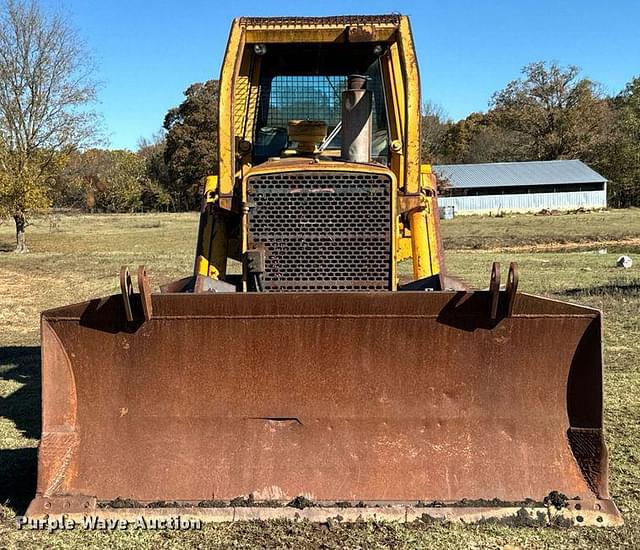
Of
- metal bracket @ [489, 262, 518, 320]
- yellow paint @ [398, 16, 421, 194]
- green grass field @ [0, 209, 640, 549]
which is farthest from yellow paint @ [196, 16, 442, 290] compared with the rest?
green grass field @ [0, 209, 640, 549]

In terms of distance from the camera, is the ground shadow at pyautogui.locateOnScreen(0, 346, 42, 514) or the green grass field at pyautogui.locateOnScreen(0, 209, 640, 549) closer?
the green grass field at pyautogui.locateOnScreen(0, 209, 640, 549)

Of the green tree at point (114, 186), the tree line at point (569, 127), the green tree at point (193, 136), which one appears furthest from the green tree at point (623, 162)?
the green tree at point (114, 186)

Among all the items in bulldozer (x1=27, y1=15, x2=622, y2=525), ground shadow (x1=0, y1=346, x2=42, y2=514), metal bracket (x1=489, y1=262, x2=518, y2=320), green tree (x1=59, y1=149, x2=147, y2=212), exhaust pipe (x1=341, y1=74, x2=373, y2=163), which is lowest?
ground shadow (x1=0, y1=346, x2=42, y2=514)

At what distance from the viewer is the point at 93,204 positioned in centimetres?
6869

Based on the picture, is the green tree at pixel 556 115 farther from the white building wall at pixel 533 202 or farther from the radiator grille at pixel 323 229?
the radiator grille at pixel 323 229

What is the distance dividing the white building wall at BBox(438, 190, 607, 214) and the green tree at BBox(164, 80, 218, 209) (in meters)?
18.6

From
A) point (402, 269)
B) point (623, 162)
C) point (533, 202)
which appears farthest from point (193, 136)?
point (402, 269)

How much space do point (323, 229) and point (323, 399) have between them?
110 cm

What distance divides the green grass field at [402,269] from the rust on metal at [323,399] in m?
0.22

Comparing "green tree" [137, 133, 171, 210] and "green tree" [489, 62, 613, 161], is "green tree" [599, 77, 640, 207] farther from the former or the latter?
"green tree" [137, 133, 171, 210]

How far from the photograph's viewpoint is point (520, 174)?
187 ft

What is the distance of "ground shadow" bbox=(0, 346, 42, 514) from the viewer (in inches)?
167

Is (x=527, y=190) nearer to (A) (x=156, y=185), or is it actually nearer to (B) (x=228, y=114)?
(A) (x=156, y=185)

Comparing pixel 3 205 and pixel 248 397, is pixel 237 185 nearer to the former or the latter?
pixel 248 397
